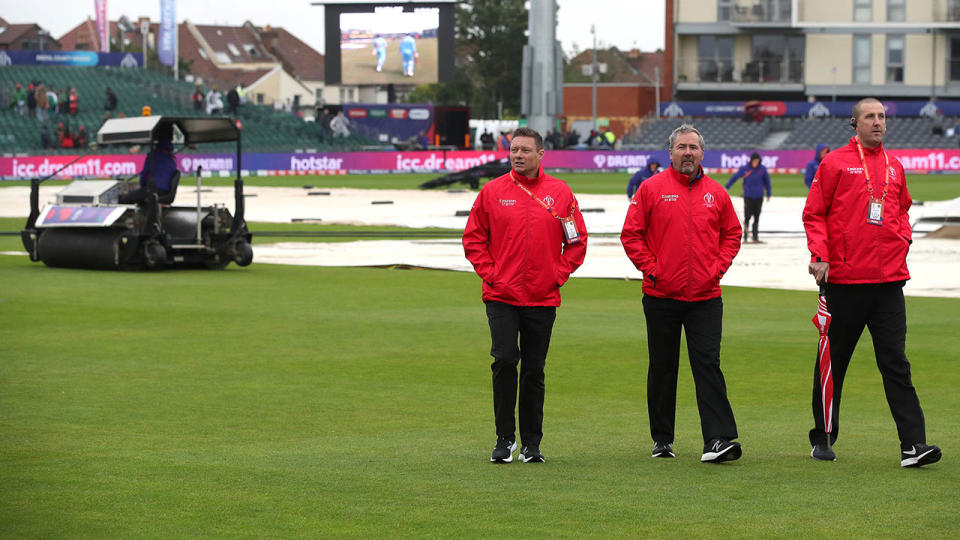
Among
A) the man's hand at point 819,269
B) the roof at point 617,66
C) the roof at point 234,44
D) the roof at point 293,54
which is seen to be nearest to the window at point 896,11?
the roof at point 617,66

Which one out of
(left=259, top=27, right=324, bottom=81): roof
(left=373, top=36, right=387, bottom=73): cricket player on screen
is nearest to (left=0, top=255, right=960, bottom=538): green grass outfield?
(left=373, top=36, right=387, bottom=73): cricket player on screen

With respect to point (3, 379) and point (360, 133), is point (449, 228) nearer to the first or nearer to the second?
point (3, 379)

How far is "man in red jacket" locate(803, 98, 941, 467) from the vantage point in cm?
856

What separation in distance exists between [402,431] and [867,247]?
315 centimetres

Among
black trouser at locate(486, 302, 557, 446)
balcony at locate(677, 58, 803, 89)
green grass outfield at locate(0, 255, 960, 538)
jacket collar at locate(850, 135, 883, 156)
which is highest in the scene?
balcony at locate(677, 58, 803, 89)

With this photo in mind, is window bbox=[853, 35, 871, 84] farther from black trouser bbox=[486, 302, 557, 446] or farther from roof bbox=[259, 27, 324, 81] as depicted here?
roof bbox=[259, 27, 324, 81]

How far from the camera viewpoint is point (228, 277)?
2231cm

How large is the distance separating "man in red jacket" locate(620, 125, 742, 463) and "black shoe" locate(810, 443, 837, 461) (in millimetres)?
472

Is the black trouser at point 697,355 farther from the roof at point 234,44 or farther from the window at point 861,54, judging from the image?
the roof at point 234,44

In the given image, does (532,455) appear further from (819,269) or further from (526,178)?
(819,269)

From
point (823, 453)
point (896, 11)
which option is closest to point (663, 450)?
point (823, 453)

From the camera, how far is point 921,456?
329 inches

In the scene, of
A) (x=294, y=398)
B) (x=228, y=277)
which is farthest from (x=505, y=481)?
(x=228, y=277)

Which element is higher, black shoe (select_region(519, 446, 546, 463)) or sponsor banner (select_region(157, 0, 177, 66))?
sponsor banner (select_region(157, 0, 177, 66))
